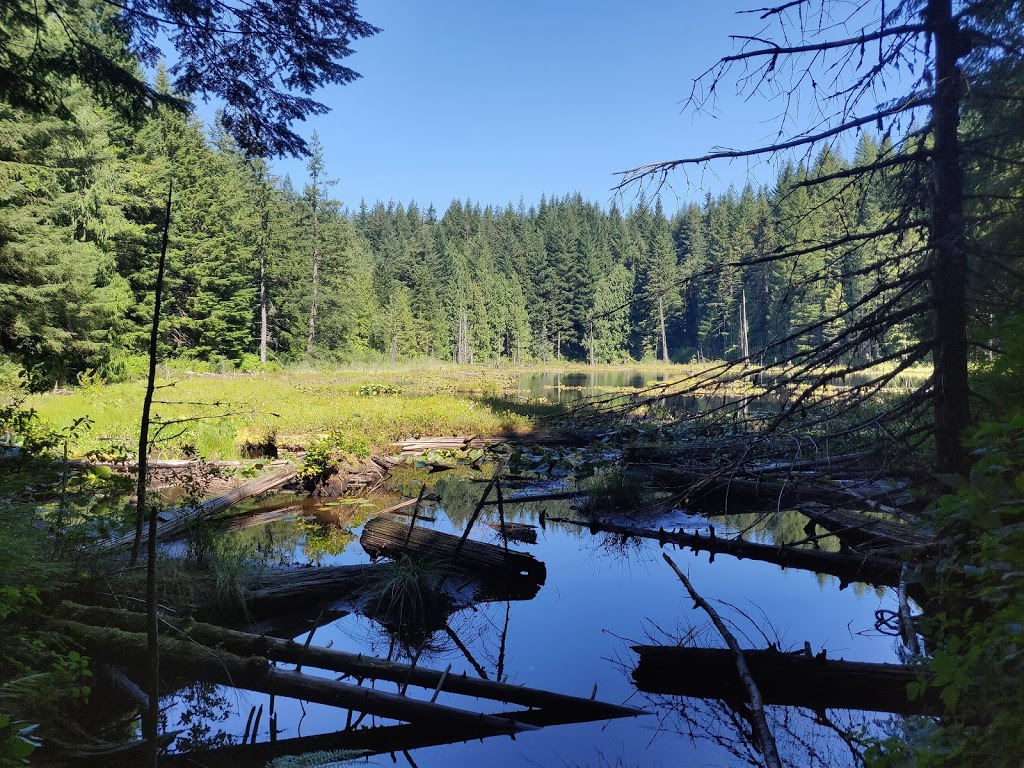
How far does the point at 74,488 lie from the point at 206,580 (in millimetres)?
4612

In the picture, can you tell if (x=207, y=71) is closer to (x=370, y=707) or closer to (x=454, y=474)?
(x=370, y=707)

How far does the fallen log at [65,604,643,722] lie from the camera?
4.55 metres

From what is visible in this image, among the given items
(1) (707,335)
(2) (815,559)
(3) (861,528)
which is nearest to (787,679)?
(3) (861,528)

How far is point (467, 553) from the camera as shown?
7512mm

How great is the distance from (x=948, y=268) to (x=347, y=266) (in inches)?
2141

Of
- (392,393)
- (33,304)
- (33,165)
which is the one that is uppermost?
(33,165)

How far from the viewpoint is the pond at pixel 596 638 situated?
4.34m

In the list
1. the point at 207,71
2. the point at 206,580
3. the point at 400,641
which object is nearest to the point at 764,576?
the point at 400,641

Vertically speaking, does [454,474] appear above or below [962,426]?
below

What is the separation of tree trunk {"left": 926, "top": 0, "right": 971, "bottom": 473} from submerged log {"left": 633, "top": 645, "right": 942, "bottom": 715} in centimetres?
180

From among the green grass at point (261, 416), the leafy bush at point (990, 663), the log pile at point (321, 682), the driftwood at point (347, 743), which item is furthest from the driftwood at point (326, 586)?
the leafy bush at point (990, 663)

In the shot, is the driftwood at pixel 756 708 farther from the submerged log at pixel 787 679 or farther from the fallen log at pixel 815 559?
the fallen log at pixel 815 559

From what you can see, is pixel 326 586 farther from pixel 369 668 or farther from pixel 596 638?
pixel 596 638

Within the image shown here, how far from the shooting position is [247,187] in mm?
46656
